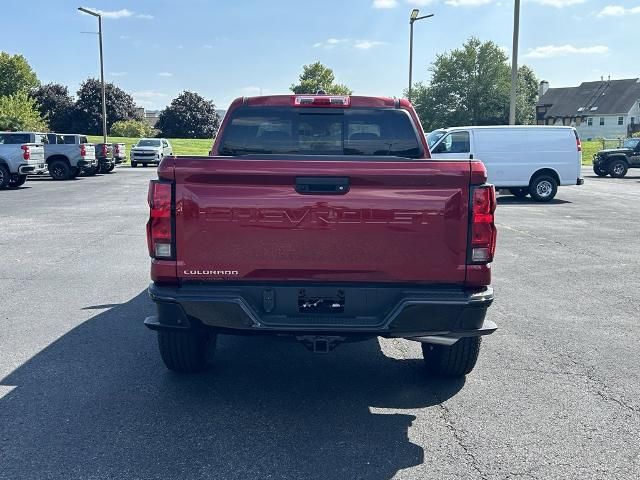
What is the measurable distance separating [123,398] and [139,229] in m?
9.15

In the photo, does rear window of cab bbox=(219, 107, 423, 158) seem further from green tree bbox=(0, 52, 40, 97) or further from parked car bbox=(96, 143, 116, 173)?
green tree bbox=(0, 52, 40, 97)

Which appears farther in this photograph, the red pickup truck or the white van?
the white van

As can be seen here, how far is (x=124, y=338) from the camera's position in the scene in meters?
5.87

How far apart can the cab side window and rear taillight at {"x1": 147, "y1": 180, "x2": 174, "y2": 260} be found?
16.0m

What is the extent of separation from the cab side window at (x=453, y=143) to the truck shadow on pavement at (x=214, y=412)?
1407cm

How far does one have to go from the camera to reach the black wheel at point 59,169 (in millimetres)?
27547

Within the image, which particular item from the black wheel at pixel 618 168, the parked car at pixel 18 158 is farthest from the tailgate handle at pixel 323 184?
the black wheel at pixel 618 168

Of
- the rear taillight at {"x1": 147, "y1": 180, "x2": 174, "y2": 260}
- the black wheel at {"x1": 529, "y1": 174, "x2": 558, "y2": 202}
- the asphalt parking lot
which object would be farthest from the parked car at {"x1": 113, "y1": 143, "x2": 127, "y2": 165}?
the rear taillight at {"x1": 147, "y1": 180, "x2": 174, "y2": 260}

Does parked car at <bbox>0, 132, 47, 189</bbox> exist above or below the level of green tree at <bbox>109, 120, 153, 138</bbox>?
below

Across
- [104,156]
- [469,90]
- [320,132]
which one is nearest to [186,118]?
[469,90]

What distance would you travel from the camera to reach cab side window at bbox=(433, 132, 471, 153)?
18.9 meters

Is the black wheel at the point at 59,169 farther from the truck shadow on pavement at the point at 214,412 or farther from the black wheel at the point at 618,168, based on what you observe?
the black wheel at the point at 618,168

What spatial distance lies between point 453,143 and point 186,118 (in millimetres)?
68100

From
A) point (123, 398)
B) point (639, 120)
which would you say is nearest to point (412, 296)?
point (123, 398)
